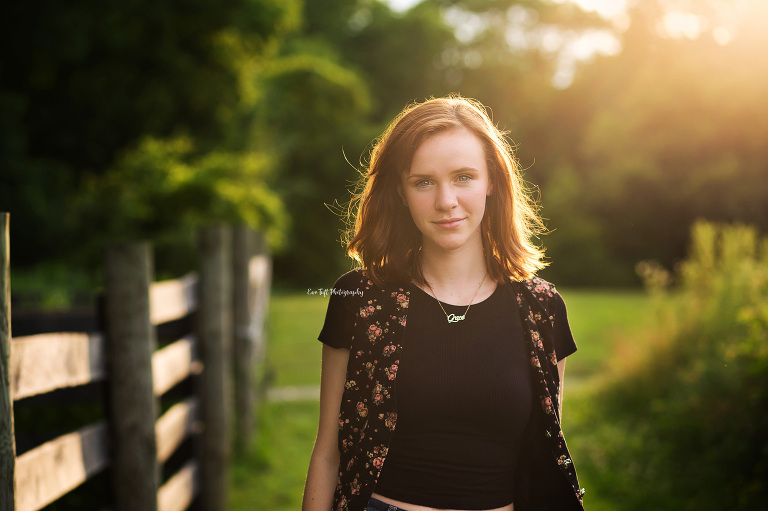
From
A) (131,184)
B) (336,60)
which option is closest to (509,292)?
(131,184)

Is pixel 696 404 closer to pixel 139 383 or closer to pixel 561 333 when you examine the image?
pixel 561 333

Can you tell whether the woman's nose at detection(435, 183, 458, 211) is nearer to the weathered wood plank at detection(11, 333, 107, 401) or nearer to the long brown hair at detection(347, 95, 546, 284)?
the long brown hair at detection(347, 95, 546, 284)

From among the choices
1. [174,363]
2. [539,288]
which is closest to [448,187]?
[539,288]

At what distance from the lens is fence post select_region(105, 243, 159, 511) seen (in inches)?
126

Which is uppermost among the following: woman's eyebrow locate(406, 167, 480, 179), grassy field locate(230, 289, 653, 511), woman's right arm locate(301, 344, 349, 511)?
woman's eyebrow locate(406, 167, 480, 179)

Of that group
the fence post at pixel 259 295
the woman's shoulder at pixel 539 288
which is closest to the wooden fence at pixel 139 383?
the fence post at pixel 259 295

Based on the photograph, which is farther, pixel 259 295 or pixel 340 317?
pixel 259 295

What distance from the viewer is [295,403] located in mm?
8352

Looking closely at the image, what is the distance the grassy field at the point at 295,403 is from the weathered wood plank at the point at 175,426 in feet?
2.64

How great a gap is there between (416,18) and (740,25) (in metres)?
16.7

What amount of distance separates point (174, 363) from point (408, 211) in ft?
7.71

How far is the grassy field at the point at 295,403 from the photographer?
5.52 m

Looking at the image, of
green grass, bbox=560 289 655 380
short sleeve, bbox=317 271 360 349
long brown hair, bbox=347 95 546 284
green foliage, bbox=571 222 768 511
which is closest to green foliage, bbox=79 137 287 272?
green grass, bbox=560 289 655 380

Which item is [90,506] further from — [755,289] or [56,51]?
[56,51]
